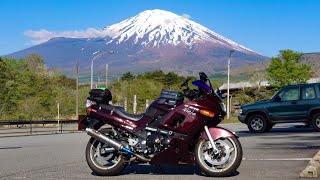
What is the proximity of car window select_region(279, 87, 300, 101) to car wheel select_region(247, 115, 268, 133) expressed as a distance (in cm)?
112

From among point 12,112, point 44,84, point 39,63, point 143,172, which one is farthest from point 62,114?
point 143,172

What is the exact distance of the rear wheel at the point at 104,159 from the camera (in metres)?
8.46

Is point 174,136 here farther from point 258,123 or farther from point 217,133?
point 258,123

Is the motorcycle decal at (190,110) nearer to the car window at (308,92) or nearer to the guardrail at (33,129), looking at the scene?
the car window at (308,92)

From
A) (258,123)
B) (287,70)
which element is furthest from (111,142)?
(287,70)

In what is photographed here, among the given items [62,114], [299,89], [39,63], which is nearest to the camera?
[299,89]

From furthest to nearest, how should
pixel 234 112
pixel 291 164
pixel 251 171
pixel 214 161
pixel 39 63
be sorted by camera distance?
1. pixel 39 63
2. pixel 234 112
3. pixel 291 164
4. pixel 251 171
5. pixel 214 161

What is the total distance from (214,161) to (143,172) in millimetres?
1350

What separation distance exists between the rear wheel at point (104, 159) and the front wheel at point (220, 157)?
1.30 meters

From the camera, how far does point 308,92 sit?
19172mm

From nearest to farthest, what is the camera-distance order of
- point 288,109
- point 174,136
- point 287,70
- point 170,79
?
point 174,136
point 288,109
point 287,70
point 170,79

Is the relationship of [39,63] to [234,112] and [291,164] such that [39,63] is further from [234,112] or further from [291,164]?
[291,164]

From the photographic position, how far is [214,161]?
26.4ft

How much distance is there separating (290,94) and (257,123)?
1684 mm
